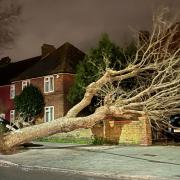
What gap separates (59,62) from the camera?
145 feet

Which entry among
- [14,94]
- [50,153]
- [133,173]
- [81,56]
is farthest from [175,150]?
[14,94]

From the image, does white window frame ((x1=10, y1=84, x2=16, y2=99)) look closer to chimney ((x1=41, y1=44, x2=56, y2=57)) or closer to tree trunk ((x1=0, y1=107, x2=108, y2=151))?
chimney ((x1=41, y1=44, x2=56, y2=57))

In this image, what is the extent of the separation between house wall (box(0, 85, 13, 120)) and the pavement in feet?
87.6

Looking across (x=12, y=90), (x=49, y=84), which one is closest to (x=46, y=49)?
(x=12, y=90)

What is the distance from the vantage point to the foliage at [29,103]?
43.2 m

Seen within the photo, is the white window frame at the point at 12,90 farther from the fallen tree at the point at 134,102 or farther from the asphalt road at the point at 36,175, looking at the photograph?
the asphalt road at the point at 36,175

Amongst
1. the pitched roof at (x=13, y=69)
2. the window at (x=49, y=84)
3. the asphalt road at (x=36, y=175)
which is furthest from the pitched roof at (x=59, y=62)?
the asphalt road at (x=36, y=175)

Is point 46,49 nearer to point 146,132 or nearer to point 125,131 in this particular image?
point 125,131

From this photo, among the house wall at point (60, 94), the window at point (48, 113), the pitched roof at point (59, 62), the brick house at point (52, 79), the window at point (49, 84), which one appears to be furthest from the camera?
the window at point (49, 84)

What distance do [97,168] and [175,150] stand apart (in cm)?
631

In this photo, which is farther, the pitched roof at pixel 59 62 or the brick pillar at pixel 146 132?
the pitched roof at pixel 59 62

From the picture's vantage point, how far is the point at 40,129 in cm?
2262

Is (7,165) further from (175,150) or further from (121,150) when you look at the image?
(175,150)

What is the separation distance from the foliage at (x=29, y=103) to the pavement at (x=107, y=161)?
770 inches
